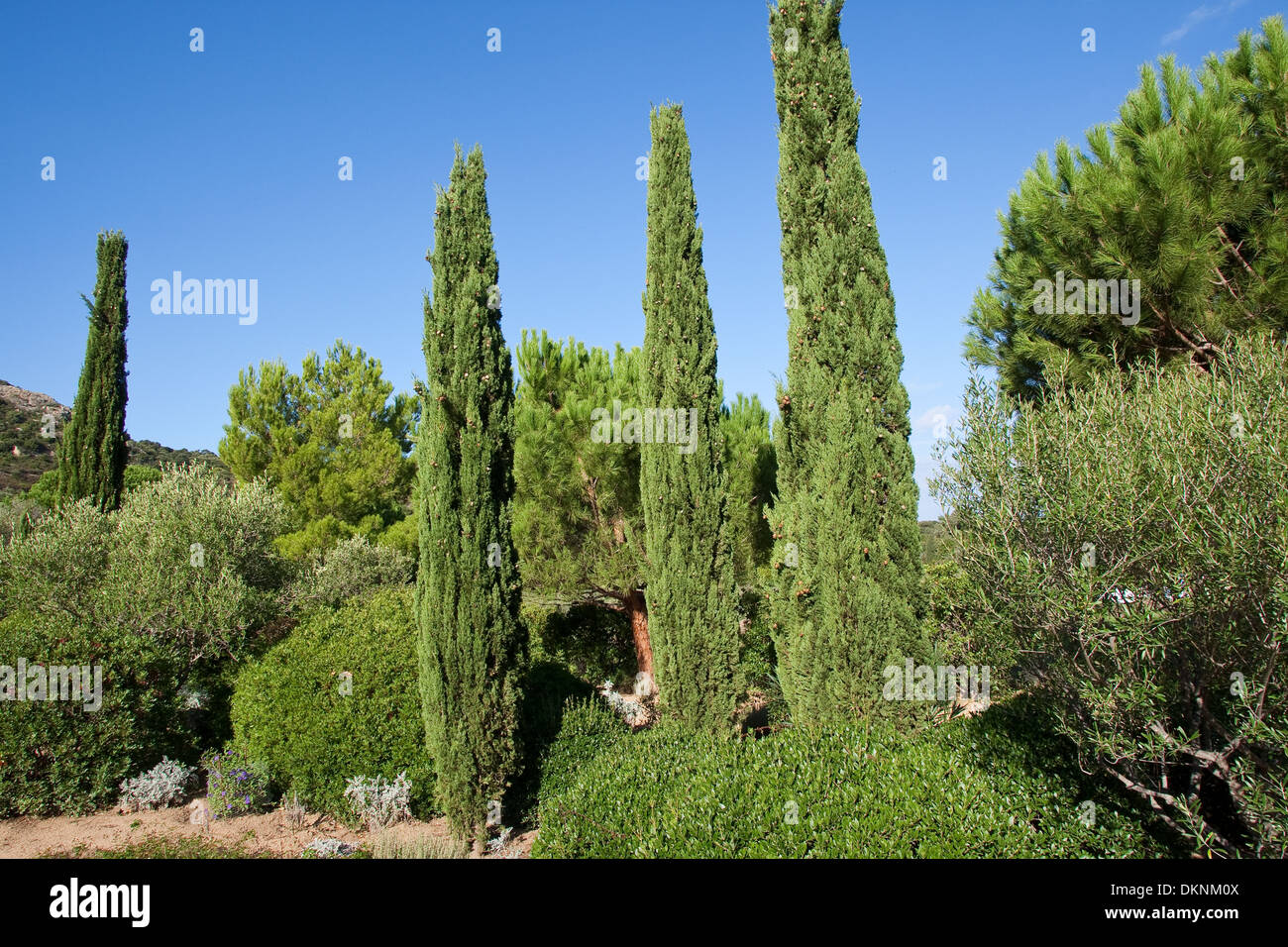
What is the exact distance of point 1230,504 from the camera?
4.00m

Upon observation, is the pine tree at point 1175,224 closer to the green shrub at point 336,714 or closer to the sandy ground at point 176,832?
the green shrub at point 336,714

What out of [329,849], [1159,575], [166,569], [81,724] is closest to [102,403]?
[166,569]

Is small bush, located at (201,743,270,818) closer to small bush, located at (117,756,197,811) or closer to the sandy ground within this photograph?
the sandy ground

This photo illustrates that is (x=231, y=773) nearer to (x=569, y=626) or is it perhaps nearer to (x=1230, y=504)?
(x=569, y=626)

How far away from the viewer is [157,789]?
8.09m

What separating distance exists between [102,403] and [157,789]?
9692mm

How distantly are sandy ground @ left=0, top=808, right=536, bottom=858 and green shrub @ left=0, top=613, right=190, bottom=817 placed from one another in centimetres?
28

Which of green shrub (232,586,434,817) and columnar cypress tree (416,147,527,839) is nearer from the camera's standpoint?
columnar cypress tree (416,147,527,839)

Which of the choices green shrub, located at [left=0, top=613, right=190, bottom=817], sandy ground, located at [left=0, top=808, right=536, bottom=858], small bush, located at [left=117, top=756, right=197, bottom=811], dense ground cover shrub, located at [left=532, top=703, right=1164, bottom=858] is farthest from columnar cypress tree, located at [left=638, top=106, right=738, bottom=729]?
green shrub, located at [left=0, top=613, right=190, bottom=817]

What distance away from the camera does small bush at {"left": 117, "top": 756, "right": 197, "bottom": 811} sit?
26.3ft

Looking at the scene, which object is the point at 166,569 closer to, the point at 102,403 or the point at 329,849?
the point at 329,849

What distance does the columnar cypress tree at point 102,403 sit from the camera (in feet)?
46.3
